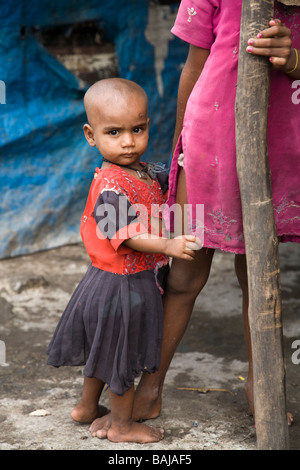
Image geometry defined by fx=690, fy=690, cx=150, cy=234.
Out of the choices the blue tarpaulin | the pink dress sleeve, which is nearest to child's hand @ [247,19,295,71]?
the pink dress sleeve

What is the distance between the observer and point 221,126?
2426 mm

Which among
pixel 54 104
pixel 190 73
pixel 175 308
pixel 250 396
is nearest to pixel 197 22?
pixel 190 73

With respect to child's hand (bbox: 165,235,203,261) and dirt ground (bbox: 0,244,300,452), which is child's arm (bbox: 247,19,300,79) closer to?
child's hand (bbox: 165,235,203,261)

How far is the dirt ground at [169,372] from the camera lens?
8.96ft

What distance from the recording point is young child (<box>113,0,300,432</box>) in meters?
2.38

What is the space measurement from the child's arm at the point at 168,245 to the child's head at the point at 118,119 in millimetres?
310

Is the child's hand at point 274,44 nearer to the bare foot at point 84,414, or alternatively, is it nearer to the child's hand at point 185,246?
the child's hand at point 185,246

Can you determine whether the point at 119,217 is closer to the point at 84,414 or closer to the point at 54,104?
the point at 84,414

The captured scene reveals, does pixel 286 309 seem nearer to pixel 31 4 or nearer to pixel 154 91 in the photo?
pixel 154 91

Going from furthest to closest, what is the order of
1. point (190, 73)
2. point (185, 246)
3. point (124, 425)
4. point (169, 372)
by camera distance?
point (169, 372)
point (124, 425)
point (190, 73)
point (185, 246)

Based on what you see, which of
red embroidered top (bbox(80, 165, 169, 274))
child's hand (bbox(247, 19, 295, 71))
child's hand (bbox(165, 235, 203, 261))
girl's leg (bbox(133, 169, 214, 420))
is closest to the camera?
child's hand (bbox(247, 19, 295, 71))

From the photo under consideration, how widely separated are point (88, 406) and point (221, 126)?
1.25 metres

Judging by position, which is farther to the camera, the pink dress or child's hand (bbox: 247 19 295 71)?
the pink dress
